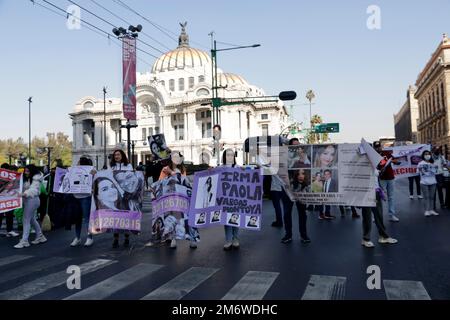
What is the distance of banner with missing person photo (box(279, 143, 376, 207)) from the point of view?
7562 mm

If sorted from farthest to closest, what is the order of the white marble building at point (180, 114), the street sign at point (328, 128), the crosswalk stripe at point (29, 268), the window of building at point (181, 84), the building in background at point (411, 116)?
the building in background at point (411, 116)
the window of building at point (181, 84)
the white marble building at point (180, 114)
the street sign at point (328, 128)
the crosswalk stripe at point (29, 268)

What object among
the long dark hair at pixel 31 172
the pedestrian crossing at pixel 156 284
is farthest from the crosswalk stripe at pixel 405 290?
the long dark hair at pixel 31 172

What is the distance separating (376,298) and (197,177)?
422cm

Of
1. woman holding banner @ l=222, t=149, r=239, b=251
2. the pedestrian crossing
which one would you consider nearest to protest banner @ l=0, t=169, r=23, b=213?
the pedestrian crossing

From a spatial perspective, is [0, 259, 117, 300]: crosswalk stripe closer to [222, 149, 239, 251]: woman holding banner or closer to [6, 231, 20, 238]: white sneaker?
[222, 149, 239, 251]: woman holding banner

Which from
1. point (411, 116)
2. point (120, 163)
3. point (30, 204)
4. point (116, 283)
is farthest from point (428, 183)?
point (411, 116)

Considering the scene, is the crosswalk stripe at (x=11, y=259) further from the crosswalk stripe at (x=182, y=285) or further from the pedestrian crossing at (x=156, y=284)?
the crosswalk stripe at (x=182, y=285)

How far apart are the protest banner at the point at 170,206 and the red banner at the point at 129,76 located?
1979 centimetres

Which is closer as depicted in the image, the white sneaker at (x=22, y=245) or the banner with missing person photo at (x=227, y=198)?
the banner with missing person photo at (x=227, y=198)

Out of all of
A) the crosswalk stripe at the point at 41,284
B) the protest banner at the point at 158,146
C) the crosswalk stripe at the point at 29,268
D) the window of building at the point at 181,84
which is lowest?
the crosswalk stripe at the point at 29,268

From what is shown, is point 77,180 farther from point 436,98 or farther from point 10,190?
point 436,98

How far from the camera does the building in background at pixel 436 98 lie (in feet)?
210

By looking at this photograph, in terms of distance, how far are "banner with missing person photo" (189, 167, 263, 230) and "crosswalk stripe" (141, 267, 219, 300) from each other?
5.54 ft
